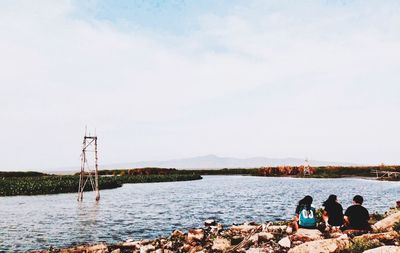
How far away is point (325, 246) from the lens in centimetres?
1239

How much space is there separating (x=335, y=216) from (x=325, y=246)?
14.4ft

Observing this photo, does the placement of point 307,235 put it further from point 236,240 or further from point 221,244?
point 221,244

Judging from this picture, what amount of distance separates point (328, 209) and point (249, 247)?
13.3 ft

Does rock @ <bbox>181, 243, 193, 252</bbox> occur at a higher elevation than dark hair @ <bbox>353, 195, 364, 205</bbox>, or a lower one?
lower

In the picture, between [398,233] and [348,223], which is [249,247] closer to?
[348,223]

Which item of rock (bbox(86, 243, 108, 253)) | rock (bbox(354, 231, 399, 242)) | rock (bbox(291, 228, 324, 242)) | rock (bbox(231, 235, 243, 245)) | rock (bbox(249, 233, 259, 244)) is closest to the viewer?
rock (bbox(354, 231, 399, 242))

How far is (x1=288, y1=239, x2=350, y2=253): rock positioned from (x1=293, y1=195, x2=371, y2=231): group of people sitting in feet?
9.14

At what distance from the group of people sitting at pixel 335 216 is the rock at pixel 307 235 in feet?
1.14

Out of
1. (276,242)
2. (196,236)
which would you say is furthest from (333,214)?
(196,236)

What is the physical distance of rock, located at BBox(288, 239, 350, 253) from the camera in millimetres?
12328

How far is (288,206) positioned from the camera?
36.4 metres

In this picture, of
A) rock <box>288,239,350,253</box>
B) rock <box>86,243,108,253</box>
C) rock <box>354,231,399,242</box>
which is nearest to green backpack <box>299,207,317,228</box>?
rock <box>354,231,399,242</box>

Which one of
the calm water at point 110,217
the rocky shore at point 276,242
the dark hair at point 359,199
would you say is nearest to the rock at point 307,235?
the rocky shore at point 276,242

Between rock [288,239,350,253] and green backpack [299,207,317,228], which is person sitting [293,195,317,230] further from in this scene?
rock [288,239,350,253]
